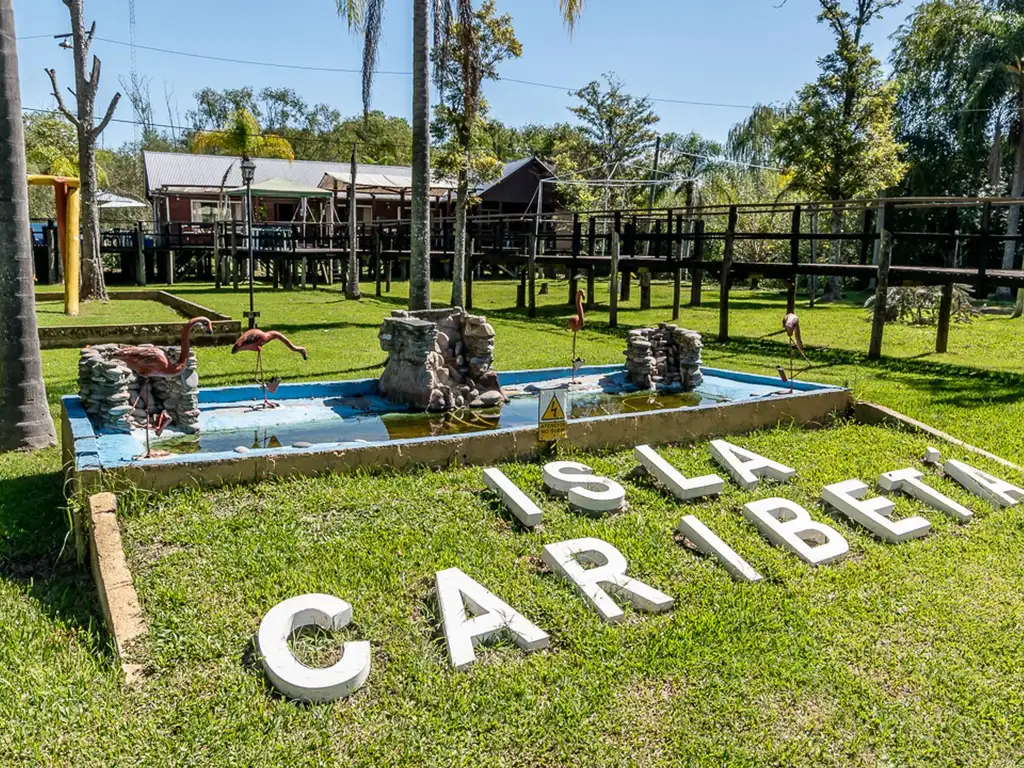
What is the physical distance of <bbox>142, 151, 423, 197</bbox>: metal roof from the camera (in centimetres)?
3266

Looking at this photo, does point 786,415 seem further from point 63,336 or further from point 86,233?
point 86,233

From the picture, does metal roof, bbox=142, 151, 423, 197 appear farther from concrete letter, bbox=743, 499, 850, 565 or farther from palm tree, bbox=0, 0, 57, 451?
concrete letter, bbox=743, 499, 850, 565

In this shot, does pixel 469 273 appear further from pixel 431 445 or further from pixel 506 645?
pixel 506 645

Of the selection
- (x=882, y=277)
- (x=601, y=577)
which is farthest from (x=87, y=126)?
(x=601, y=577)

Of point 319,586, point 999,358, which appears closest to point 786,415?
point 319,586

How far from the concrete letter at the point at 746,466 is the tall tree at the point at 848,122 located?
59.7 feet

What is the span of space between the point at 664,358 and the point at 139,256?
23.3 m

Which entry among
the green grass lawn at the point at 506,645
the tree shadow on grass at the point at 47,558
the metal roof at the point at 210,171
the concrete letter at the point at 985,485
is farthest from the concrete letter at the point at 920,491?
the metal roof at the point at 210,171

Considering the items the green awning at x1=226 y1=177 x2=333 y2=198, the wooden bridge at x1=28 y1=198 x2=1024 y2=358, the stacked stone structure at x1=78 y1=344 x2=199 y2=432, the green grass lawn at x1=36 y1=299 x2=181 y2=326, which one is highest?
the green awning at x1=226 y1=177 x2=333 y2=198

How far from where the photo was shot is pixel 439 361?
27.3 feet

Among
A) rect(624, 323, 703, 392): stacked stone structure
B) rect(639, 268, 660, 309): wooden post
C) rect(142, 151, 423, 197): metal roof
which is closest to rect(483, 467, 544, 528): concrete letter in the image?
rect(624, 323, 703, 392): stacked stone structure

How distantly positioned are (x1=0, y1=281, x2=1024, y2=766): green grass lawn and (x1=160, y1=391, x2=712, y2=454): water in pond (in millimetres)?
1279

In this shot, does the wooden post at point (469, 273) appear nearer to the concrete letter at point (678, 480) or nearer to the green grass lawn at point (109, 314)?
the green grass lawn at point (109, 314)

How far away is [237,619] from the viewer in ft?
13.1
